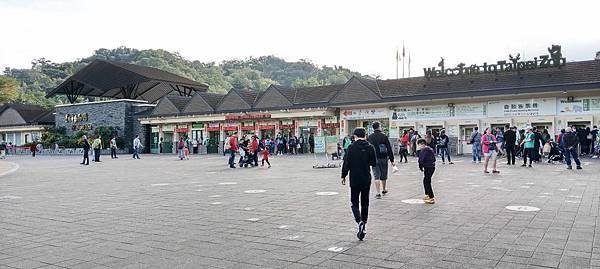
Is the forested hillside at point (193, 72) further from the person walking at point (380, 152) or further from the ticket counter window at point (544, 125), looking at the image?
the person walking at point (380, 152)

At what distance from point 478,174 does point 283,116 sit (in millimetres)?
22009

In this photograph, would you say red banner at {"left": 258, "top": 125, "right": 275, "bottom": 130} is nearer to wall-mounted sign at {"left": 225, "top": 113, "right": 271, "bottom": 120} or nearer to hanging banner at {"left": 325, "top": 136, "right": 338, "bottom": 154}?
wall-mounted sign at {"left": 225, "top": 113, "right": 271, "bottom": 120}

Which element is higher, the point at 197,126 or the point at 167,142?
the point at 197,126

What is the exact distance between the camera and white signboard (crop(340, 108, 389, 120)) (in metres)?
31.7

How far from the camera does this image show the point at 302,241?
5977 mm

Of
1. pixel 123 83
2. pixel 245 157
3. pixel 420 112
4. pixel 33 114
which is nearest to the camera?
pixel 245 157

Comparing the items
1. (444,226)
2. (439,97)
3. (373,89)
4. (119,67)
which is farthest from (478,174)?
(119,67)

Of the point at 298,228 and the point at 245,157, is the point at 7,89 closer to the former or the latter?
the point at 245,157

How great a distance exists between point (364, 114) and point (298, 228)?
26.2 metres

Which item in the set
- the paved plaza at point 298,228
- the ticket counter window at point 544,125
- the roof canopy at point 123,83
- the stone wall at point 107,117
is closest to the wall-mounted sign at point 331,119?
the ticket counter window at point 544,125

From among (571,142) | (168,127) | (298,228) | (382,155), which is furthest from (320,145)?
(168,127)

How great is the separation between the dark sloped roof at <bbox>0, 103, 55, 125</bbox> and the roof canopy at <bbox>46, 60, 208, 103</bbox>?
233 inches

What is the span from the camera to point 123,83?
46.9 metres

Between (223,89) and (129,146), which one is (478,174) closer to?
(129,146)
